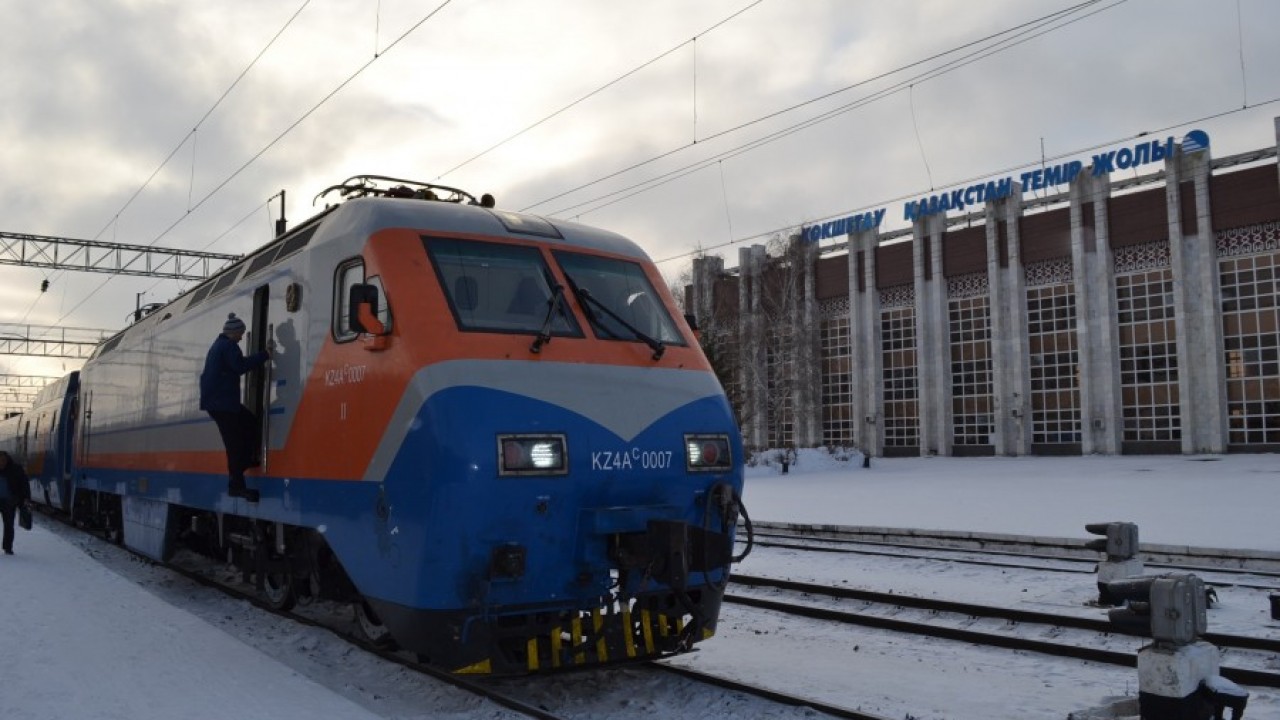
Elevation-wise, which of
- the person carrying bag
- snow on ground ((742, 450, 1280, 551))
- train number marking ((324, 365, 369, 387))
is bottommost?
snow on ground ((742, 450, 1280, 551))

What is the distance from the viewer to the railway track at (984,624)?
24.1 feet

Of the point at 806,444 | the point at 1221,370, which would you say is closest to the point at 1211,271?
the point at 1221,370

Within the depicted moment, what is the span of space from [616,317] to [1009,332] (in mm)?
43696

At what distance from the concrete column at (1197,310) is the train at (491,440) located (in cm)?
3986

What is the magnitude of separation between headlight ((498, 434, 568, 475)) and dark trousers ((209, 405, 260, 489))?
3.31m

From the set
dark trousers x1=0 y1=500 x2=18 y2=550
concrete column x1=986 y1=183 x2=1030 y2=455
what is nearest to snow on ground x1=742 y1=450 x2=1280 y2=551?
concrete column x1=986 y1=183 x2=1030 y2=455

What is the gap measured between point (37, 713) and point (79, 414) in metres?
13.1

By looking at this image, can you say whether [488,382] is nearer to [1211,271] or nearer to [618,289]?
[618,289]

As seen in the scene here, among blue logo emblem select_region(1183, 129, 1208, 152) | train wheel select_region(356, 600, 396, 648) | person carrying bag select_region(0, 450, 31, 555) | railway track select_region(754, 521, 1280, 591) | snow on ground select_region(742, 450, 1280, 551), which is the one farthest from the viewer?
blue logo emblem select_region(1183, 129, 1208, 152)

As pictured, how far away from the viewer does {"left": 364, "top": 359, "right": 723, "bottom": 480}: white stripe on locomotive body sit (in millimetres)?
5594

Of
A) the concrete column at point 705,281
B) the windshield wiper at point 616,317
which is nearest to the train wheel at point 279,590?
the windshield wiper at point 616,317

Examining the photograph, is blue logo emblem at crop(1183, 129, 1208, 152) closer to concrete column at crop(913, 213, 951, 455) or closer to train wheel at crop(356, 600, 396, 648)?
concrete column at crop(913, 213, 951, 455)

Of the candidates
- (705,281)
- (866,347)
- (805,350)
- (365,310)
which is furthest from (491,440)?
(705,281)

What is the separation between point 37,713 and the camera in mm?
5723
